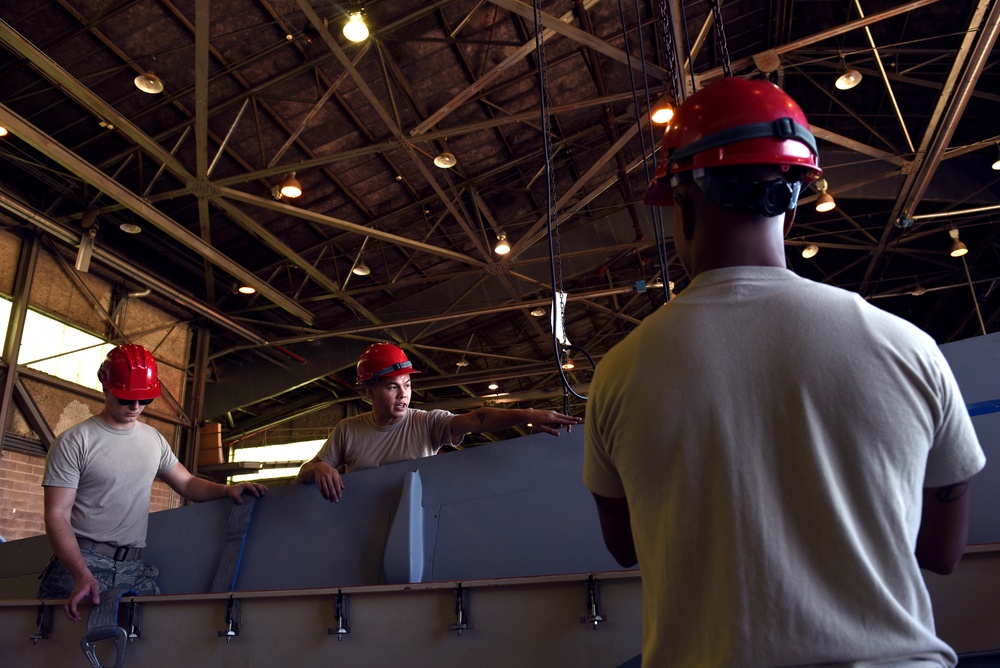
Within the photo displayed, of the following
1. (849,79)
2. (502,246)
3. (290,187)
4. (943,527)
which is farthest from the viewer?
(502,246)

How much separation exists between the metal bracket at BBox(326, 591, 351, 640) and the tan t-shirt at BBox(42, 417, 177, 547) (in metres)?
1.44

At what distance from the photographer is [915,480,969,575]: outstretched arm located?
3.85 feet

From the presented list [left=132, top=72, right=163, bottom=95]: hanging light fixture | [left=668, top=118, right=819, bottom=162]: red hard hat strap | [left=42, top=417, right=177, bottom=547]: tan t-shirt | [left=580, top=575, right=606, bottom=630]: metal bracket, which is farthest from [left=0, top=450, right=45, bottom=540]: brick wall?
[left=668, top=118, right=819, bottom=162]: red hard hat strap

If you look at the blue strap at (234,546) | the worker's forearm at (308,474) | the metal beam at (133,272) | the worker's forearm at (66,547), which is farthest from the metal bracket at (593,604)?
the metal beam at (133,272)

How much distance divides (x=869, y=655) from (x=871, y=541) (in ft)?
0.48

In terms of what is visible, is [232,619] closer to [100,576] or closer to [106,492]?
[100,576]

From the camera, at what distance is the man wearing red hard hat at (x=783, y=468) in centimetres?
98

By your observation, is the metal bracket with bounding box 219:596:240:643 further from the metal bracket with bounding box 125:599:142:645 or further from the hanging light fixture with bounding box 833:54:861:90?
the hanging light fixture with bounding box 833:54:861:90

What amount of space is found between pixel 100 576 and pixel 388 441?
166cm

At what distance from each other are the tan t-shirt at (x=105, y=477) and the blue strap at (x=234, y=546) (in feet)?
1.43

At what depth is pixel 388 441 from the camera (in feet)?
14.5

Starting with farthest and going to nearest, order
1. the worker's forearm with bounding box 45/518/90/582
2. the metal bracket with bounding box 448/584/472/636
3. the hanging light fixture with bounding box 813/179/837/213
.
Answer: the hanging light fixture with bounding box 813/179/837/213, the worker's forearm with bounding box 45/518/90/582, the metal bracket with bounding box 448/584/472/636

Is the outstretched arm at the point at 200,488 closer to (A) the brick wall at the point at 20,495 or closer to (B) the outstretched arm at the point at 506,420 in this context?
(B) the outstretched arm at the point at 506,420

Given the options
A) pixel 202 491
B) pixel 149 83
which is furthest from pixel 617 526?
pixel 149 83
